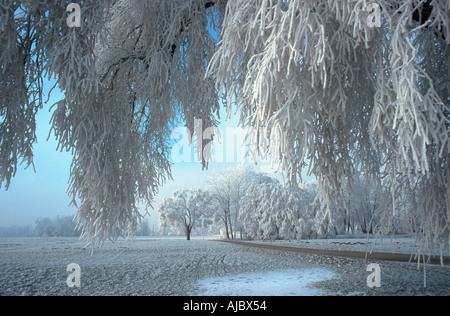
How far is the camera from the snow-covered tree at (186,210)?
3324mm

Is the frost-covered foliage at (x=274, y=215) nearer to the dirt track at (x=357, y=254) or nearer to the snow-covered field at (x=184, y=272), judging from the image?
the dirt track at (x=357, y=254)

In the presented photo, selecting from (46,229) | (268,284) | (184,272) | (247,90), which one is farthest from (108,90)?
(268,284)

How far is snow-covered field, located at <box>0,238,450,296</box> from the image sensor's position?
2.48m

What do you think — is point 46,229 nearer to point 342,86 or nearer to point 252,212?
point 252,212

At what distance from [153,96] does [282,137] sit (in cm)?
157

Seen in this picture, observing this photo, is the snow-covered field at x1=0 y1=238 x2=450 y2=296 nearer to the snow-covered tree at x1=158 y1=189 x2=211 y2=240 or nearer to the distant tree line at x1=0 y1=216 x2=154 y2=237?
the distant tree line at x1=0 y1=216 x2=154 y2=237

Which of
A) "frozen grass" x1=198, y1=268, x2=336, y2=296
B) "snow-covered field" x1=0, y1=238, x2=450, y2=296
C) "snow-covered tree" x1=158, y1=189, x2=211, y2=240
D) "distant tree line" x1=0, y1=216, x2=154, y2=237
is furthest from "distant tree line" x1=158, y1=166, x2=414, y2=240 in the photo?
"distant tree line" x1=0, y1=216, x2=154, y2=237

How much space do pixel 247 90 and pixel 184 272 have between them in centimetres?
174

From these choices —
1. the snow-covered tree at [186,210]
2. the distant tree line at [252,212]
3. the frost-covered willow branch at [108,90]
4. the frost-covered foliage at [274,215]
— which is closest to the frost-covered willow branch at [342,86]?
the distant tree line at [252,212]

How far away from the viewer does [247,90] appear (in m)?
1.88

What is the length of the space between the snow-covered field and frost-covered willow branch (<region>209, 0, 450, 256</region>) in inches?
27.2
